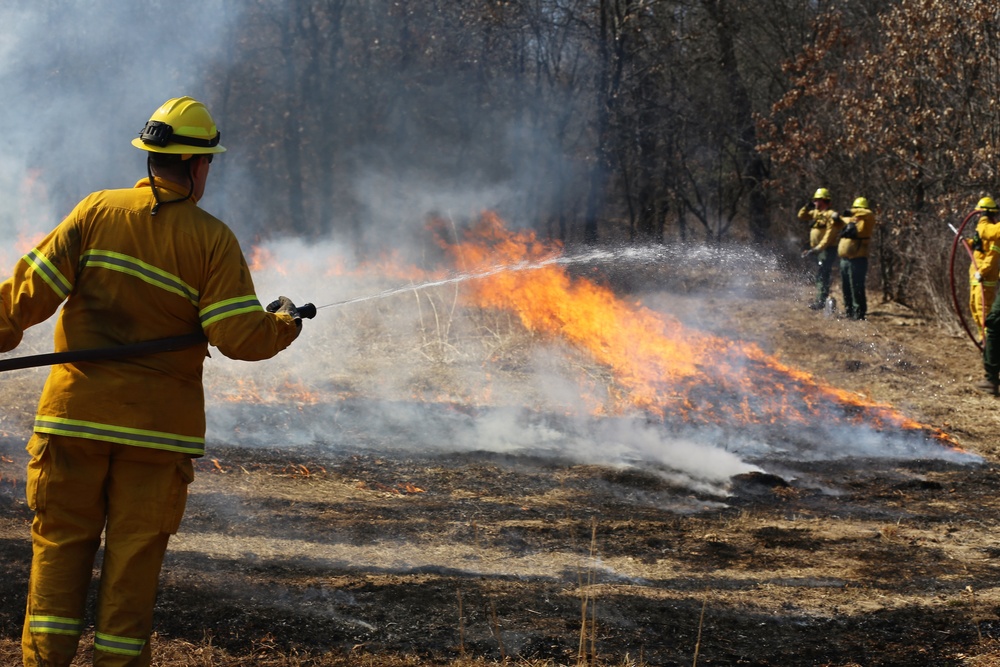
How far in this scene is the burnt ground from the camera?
12.3 ft

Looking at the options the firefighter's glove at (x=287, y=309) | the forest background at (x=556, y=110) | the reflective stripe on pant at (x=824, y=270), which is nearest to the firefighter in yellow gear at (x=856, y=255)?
the reflective stripe on pant at (x=824, y=270)

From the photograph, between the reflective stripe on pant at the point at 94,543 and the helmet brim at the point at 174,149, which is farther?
the helmet brim at the point at 174,149

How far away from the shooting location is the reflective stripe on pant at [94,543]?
2838 millimetres

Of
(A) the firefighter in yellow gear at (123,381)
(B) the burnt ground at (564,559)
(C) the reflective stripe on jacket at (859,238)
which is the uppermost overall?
(C) the reflective stripe on jacket at (859,238)

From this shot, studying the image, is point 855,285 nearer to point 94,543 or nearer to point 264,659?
point 264,659

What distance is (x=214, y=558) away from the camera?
14.6 feet

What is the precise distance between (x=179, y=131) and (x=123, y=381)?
2.72ft

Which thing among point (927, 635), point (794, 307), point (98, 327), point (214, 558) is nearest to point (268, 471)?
point (214, 558)

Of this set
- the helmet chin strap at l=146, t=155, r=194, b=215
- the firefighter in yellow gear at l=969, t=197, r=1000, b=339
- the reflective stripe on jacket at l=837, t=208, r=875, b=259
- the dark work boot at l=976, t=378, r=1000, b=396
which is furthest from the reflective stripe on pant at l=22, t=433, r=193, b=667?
the reflective stripe on jacket at l=837, t=208, r=875, b=259

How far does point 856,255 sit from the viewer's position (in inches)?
537

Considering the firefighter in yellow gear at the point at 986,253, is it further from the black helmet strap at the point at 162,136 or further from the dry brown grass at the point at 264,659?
the black helmet strap at the point at 162,136

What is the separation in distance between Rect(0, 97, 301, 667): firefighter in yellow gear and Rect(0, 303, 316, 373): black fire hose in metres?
0.04

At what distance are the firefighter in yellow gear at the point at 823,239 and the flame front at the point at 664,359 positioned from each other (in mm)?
2703

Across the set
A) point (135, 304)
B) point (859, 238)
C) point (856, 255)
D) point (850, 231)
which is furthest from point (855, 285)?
point (135, 304)
